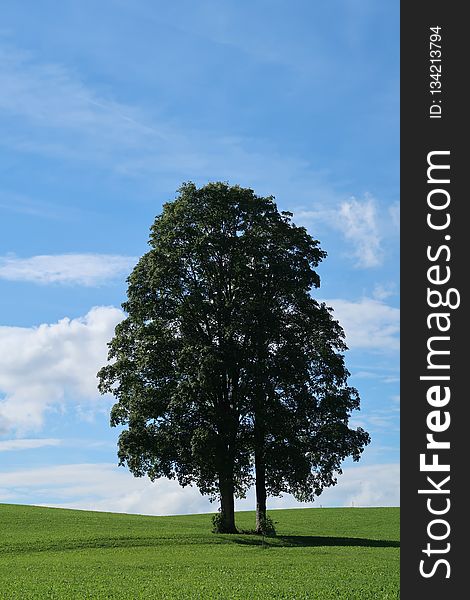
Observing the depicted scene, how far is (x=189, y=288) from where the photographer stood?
4609 cm

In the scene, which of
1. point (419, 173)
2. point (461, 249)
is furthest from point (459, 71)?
point (461, 249)

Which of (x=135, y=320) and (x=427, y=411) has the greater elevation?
(x=135, y=320)

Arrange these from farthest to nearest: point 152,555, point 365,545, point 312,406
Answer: point 312,406 → point 365,545 → point 152,555

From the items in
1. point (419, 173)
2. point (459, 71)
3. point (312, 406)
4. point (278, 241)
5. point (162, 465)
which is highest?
point (278, 241)

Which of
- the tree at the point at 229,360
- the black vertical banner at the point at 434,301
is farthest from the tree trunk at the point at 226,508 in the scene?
the black vertical banner at the point at 434,301

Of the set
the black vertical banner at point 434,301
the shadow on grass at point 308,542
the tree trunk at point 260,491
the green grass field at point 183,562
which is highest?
the black vertical banner at point 434,301

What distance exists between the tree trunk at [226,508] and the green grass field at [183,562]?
1.55 m

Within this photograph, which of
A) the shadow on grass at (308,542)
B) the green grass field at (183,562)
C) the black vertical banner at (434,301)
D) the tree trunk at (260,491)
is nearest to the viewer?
the black vertical banner at (434,301)

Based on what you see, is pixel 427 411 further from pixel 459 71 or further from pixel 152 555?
pixel 152 555

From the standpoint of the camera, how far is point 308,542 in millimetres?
43094

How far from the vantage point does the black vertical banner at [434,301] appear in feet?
49.8

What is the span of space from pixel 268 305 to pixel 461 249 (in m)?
30.6

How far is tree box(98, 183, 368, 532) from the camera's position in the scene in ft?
145

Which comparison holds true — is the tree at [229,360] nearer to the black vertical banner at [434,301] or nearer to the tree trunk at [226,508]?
the tree trunk at [226,508]
